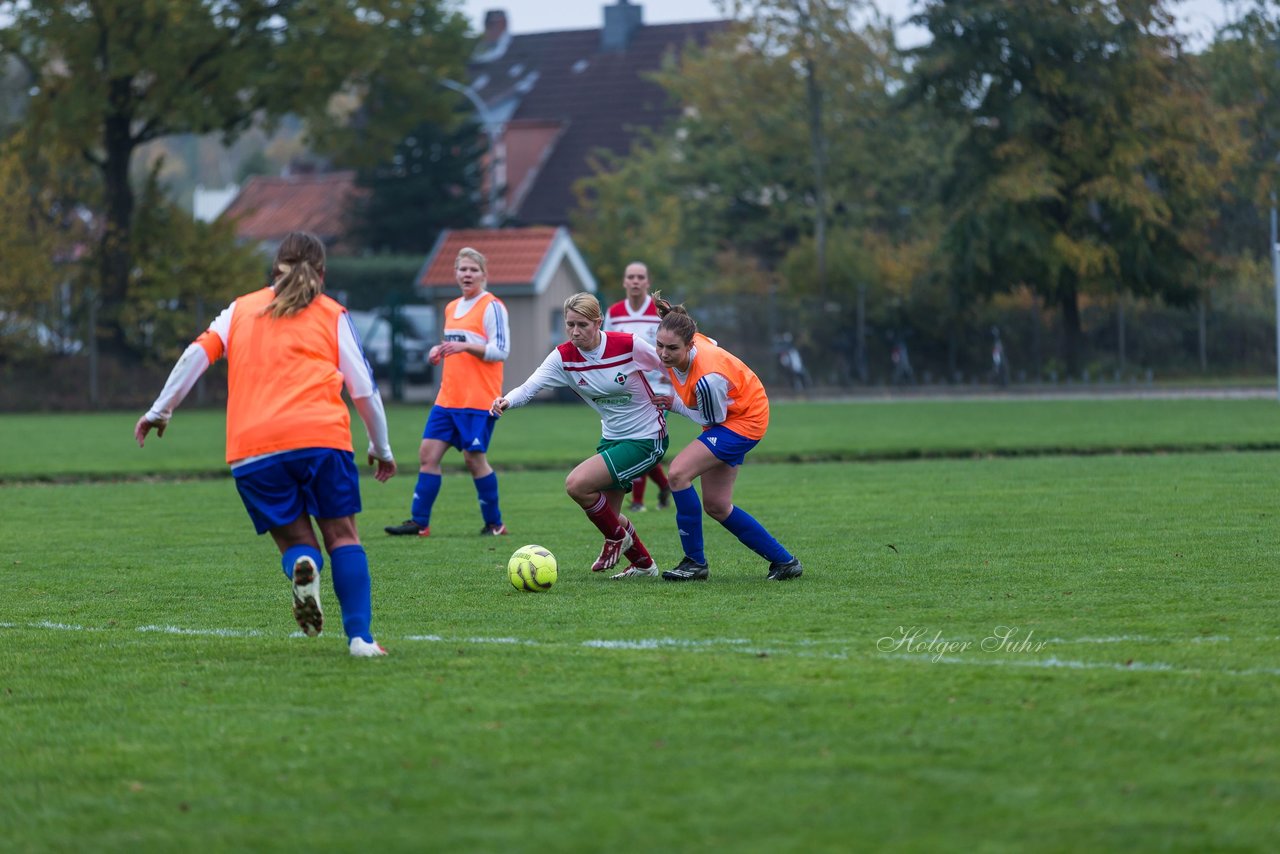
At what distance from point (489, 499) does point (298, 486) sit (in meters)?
5.14

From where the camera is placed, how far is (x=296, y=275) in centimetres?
646

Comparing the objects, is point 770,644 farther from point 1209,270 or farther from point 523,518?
point 1209,270

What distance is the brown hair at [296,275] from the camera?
21.1 ft

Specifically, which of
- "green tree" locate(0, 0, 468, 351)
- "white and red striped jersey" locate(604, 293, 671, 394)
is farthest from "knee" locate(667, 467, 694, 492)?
"green tree" locate(0, 0, 468, 351)

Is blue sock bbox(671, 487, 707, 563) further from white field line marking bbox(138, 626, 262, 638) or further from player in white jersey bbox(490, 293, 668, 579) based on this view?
white field line marking bbox(138, 626, 262, 638)

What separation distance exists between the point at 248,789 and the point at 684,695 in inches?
63.7

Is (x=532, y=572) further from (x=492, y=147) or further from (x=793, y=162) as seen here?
(x=492, y=147)

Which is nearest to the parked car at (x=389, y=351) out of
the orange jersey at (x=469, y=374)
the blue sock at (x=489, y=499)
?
the orange jersey at (x=469, y=374)

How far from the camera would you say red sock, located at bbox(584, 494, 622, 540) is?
9211 mm

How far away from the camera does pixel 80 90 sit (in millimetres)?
33781

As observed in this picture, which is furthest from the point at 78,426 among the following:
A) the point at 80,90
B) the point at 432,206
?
the point at 432,206

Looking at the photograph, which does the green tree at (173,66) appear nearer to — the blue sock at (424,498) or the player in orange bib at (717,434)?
the blue sock at (424,498)

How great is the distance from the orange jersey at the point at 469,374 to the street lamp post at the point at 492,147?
26283 mm

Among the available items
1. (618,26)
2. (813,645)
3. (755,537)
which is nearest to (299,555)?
(813,645)
